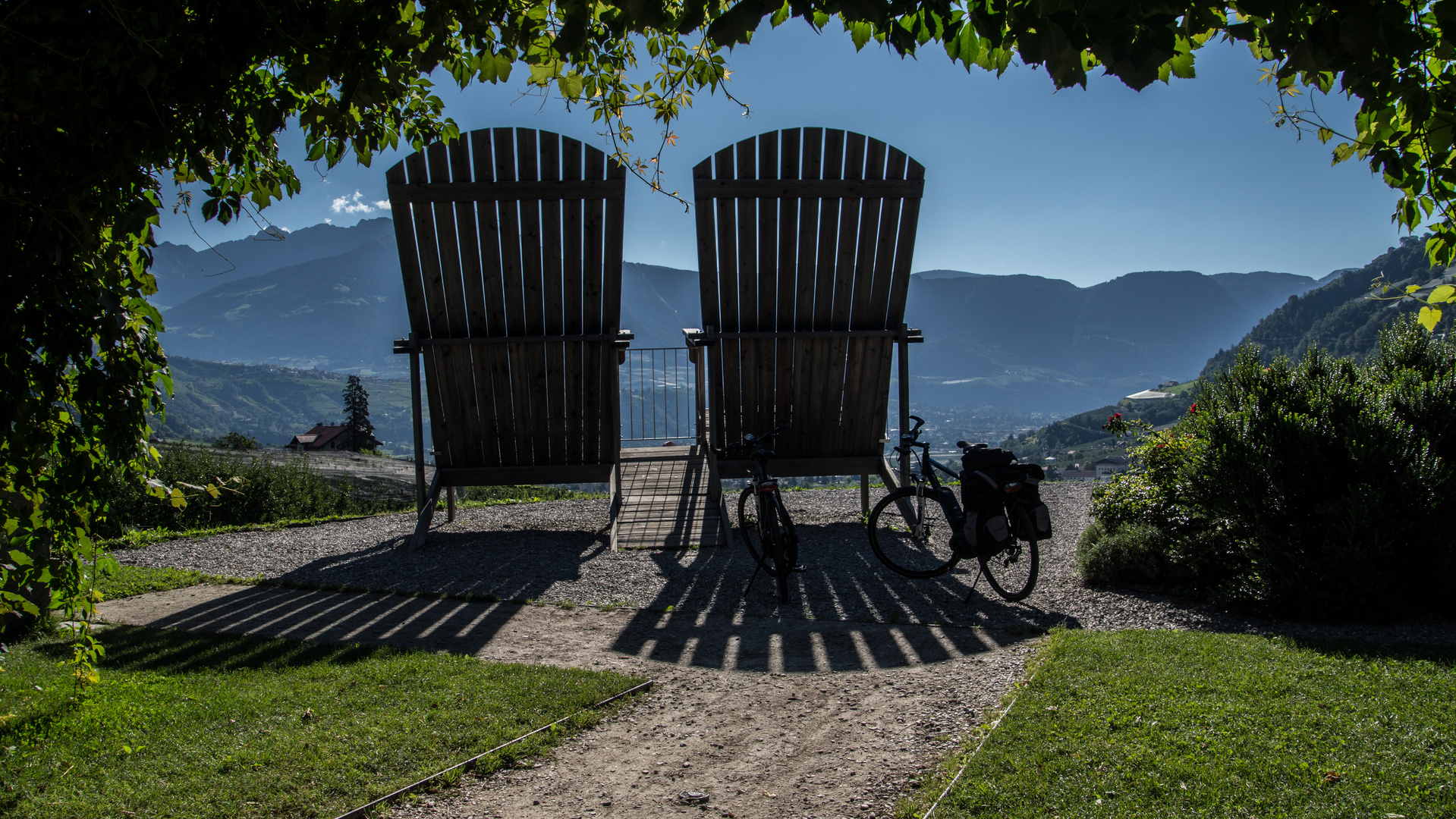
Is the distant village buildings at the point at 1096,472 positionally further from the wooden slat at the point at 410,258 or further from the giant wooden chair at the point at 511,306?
the wooden slat at the point at 410,258

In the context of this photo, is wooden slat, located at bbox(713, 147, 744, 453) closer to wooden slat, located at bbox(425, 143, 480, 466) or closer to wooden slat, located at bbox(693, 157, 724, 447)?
wooden slat, located at bbox(693, 157, 724, 447)

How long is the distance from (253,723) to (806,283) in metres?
6.42

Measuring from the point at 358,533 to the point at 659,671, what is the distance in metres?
5.89

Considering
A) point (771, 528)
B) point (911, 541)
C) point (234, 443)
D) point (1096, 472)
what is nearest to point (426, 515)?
point (771, 528)

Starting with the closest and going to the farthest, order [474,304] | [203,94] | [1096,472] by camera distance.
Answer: [203,94] → [474,304] → [1096,472]

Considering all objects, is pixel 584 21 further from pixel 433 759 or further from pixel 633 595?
pixel 633 595

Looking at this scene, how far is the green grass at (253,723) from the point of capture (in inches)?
101

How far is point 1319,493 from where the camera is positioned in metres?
4.70

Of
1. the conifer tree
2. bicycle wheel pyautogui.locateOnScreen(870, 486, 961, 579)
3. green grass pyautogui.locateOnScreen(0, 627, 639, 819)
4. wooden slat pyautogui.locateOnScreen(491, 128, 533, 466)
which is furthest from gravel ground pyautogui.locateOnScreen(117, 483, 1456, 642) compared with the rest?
the conifer tree

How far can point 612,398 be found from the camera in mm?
8328

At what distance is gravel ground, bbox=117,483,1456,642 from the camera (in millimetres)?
4984

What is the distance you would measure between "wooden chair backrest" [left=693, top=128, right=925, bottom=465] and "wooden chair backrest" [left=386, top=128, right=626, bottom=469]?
114 cm

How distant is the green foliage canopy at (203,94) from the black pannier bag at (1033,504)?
2.81 meters

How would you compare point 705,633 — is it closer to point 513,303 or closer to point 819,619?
point 819,619
